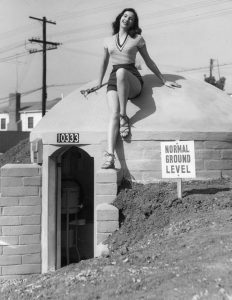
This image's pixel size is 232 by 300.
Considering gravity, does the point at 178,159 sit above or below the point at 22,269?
above

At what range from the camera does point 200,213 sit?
7.88 metres

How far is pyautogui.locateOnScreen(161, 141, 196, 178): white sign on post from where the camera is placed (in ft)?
27.5

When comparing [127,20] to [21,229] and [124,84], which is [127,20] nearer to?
[124,84]

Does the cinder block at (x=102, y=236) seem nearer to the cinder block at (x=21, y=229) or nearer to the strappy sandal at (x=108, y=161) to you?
the strappy sandal at (x=108, y=161)

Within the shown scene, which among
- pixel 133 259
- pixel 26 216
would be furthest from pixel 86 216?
pixel 133 259

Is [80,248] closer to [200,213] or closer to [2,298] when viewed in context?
[200,213]

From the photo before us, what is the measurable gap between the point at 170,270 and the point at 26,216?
503 centimetres

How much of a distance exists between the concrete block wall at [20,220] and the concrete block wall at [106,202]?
1513mm

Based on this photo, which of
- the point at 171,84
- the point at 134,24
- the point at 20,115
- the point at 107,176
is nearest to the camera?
the point at 107,176

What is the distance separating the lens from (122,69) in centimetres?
945

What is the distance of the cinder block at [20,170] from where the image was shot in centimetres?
993

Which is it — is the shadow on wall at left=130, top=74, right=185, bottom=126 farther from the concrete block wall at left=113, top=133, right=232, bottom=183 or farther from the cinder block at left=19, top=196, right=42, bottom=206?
the cinder block at left=19, top=196, right=42, bottom=206

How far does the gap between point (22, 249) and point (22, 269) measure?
383 millimetres

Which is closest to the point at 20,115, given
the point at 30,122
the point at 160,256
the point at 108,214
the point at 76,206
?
the point at 30,122
